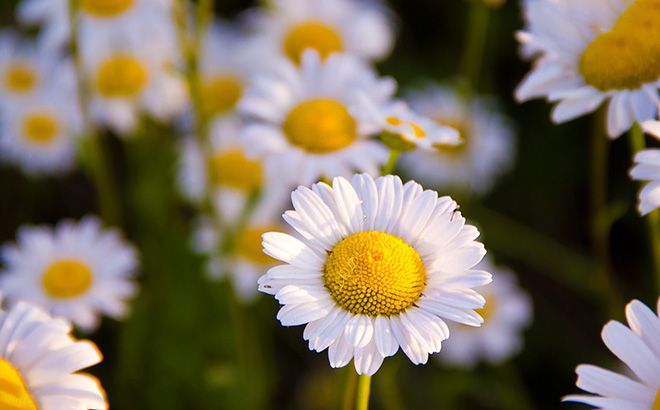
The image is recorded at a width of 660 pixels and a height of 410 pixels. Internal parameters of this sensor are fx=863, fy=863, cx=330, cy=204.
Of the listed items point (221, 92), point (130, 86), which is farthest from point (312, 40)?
point (130, 86)

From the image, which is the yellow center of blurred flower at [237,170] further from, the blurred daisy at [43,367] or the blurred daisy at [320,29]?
the blurred daisy at [43,367]

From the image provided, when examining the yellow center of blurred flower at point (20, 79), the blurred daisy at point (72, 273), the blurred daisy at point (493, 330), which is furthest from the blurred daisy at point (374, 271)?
the yellow center of blurred flower at point (20, 79)

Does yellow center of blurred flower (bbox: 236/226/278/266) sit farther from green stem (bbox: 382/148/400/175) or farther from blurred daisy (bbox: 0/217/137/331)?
green stem (bbox: 382/148/400/175)

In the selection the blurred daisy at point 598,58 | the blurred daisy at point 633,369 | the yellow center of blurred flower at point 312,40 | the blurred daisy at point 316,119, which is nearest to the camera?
the blurred daisy at point 633,369

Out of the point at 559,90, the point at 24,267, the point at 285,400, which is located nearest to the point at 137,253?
the point at 24,267

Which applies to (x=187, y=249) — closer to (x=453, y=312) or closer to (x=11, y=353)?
(x=11, y=353)

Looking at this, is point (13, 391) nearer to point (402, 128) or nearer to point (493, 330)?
point (402, 128)

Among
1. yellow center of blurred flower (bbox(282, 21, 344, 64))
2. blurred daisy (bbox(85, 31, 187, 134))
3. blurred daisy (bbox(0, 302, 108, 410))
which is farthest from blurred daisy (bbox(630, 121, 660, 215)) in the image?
blurred daisy (bbox(85, 31, 187, 134))
